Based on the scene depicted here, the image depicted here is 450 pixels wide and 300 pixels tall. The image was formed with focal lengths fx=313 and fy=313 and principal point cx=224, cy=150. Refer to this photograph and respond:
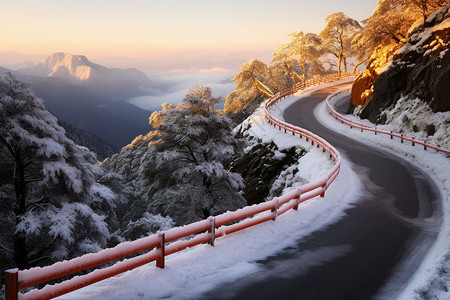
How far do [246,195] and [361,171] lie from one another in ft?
27.7

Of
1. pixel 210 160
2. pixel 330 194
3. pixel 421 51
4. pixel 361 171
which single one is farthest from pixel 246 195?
pixel 421 51

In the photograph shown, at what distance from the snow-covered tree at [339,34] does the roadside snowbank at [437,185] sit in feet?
74.8

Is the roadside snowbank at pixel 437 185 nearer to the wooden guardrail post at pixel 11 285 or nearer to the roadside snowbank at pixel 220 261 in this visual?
the roadside snowbank at pixel 220 261

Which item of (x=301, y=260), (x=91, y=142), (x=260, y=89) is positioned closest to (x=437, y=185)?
(x=301, y=260)

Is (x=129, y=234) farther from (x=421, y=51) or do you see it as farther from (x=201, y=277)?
(x=421, y=51)

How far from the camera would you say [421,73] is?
83.0 ft

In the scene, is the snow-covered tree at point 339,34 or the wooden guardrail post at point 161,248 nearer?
the wooden guardrail post at point 161,248

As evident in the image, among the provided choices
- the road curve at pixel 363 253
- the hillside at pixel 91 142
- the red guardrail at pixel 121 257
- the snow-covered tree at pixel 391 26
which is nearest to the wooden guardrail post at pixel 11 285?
the red guardrail at pixel 121 257

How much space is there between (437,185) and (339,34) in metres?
45.8

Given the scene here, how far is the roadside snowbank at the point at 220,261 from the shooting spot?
5.82 m

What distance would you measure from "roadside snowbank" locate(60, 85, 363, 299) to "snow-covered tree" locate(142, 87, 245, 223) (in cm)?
722

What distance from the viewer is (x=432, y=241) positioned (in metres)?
9.11

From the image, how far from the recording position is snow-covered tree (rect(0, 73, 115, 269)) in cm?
1054

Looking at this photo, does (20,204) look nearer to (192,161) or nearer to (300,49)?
(192,161)
